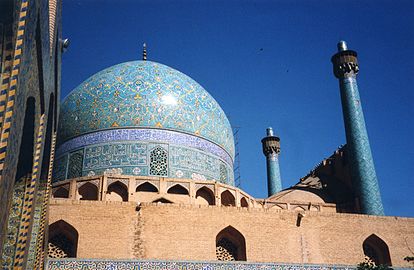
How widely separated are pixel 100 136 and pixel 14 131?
9.18 m

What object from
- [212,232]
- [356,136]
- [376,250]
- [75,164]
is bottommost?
[376,250]

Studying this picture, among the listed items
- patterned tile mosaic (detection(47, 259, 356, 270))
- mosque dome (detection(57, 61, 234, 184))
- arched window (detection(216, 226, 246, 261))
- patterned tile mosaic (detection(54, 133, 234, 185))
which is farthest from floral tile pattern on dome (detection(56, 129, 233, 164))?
patterned tile mosaic (detection(47, 259, 356, 270))

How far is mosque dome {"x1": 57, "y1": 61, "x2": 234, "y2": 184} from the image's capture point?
12.1m

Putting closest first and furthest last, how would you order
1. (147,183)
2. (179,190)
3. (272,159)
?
1. (147,183)
2. (179,190)
3. (272,159)

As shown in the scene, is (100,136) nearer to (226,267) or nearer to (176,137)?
(176,137)

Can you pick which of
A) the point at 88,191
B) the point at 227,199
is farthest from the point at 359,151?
the point at 88,191

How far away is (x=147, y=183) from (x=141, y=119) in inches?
76.9

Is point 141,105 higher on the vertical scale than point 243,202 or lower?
higher

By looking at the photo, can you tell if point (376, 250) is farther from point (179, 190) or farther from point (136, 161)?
point (136, 161)

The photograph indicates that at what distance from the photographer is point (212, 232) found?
351 inches

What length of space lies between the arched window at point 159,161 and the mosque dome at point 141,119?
100mm

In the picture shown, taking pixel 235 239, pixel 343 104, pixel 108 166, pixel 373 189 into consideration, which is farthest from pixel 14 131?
pixel 343 104

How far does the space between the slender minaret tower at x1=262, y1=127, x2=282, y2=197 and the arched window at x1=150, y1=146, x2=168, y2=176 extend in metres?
7.08

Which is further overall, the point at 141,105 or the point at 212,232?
the point at 141,105
